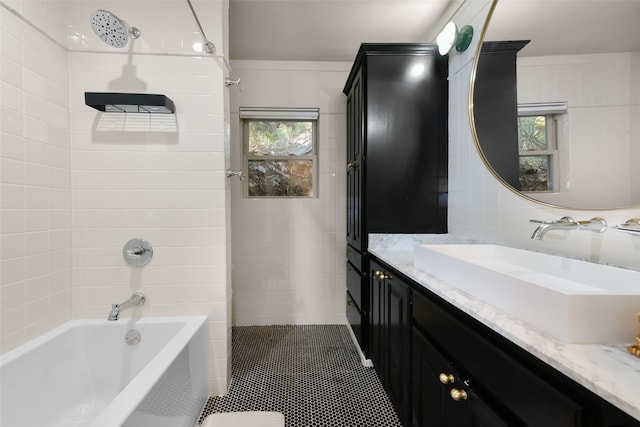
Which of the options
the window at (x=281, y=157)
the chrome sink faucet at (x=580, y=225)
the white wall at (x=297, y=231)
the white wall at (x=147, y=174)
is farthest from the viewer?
the window at (x=281, y=157)

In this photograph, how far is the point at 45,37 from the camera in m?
1.53

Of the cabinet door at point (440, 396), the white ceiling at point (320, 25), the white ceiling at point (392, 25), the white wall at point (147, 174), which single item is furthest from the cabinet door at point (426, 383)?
the white ceiling at point (320, 25)

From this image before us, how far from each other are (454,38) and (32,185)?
2452mm

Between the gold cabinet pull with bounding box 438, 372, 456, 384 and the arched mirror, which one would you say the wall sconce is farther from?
the gold cabinet pull with bounding box 438, 372, 456, 384

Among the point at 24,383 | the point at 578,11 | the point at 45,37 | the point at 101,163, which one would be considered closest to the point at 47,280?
the point at 24,383

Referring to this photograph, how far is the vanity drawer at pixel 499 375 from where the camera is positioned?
22.2 inches

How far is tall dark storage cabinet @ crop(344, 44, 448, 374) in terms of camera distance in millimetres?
1993

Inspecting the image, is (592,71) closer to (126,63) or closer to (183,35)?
(183,35)

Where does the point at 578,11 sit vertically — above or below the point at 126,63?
below

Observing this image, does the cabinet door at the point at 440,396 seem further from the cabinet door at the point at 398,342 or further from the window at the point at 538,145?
the window at the point at 538,145

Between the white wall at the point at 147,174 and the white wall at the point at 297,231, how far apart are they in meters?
0.94

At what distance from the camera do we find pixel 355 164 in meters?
2.29

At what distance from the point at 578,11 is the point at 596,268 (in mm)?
990

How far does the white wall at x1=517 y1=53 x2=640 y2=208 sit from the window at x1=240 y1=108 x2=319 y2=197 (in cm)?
190
